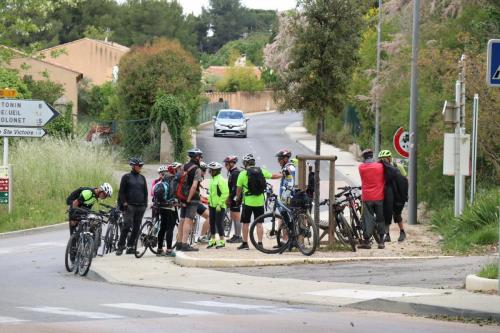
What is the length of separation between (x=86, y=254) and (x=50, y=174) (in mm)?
15317

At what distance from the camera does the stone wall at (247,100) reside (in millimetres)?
100875

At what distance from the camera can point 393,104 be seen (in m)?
33.8

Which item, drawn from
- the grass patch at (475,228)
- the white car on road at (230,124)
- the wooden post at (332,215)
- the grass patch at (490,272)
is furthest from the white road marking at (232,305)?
the white car on road at (230,124)

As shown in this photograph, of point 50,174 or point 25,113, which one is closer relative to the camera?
point 25,113

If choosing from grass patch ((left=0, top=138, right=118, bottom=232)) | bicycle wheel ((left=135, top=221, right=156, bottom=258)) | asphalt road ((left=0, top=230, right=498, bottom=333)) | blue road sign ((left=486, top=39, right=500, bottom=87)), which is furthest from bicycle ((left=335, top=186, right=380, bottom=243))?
grass patch ((left=0, top=138, right=118, bottom=232))

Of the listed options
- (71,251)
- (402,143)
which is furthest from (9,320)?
(402,143)

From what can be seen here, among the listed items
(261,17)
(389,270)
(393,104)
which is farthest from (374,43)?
(261,17)

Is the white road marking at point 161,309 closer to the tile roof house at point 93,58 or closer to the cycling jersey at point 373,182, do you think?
the cycling jersey at point 373,182

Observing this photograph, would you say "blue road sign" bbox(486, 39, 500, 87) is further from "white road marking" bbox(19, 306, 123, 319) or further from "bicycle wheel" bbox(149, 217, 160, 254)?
"bicycle wheel" bbox(149, 217, 160, 254)

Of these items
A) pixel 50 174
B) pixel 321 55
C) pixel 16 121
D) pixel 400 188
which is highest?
pixel 321 55

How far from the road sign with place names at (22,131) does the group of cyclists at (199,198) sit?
33.0 ft

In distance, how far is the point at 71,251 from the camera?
19.6 metres

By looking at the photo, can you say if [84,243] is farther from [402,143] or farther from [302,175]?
[402,143]

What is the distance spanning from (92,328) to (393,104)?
2336 centimetres
